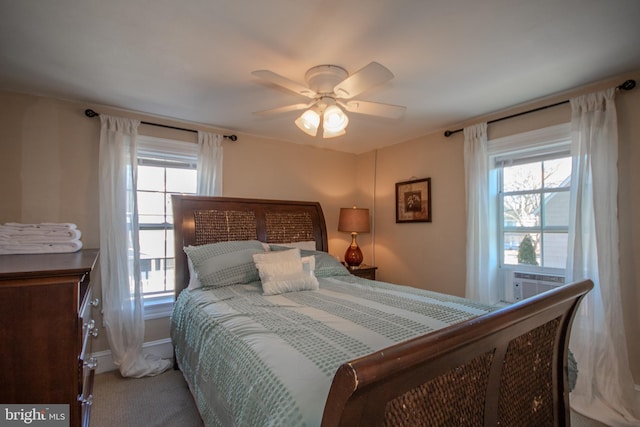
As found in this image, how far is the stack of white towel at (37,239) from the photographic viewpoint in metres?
1.79

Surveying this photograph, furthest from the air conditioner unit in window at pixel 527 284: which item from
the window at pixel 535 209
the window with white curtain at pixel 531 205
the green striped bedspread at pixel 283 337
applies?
the green striped bedspread at pixel 283 337

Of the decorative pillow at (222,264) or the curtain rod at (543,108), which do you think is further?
the decorative pillow at (222,264)

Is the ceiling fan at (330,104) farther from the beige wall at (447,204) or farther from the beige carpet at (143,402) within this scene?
the beige carpet at (143,402)

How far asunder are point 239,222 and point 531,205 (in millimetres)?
2744

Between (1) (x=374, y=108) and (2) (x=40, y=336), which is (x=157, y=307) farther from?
(1) (x=374, y=108)

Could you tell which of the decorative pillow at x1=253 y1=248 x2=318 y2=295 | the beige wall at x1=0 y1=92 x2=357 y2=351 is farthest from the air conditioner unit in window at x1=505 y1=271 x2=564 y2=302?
the beige wall at x1=0 y1=92 x2=357 y2=351

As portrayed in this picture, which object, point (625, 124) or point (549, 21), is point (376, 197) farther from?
point (549, 21)

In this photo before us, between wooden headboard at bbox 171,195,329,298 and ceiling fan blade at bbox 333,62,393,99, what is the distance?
176 centimetres

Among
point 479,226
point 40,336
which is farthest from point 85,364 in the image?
point 479,226

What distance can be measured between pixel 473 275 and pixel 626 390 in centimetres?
118

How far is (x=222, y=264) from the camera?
2.49 metres

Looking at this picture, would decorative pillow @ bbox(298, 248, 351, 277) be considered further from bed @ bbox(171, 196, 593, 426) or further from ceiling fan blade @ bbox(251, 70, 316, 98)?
ceiling fan blade @ bbox(251, 70, 316, 98)

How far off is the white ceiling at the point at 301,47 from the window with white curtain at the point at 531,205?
397 millimetres

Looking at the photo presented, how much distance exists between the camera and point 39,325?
1125mm
